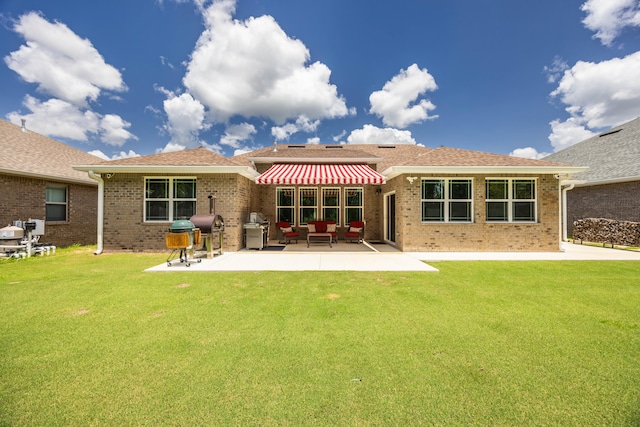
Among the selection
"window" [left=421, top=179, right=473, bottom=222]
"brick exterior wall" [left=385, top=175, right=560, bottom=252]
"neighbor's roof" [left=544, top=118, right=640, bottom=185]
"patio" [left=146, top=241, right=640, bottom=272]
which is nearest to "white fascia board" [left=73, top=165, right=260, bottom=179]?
"patio" [left=146, top=241, right=640, bottom=272]

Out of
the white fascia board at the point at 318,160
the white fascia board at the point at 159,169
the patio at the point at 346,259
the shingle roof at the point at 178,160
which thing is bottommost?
the patio at the point at 346,259

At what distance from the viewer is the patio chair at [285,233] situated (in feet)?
50.4

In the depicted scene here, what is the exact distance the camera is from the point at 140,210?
501 inches

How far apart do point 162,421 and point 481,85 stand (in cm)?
2797

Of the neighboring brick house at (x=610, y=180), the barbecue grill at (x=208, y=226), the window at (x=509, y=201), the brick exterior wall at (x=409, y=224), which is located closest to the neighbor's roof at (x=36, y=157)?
the brick exterior wall at (x=409, y=224)

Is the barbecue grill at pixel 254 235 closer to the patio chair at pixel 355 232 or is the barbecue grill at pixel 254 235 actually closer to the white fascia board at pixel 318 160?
the white fascia board at pixel 318 160

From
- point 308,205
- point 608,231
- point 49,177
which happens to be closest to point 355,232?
point 308,205

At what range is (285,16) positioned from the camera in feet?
50.3

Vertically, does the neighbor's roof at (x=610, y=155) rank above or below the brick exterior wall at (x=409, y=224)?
above

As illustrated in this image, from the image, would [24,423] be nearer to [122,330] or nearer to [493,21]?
[122,330]

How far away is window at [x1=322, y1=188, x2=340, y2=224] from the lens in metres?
17.3

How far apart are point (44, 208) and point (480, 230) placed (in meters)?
23.0

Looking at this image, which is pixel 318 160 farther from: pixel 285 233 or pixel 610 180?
pixel 610 180

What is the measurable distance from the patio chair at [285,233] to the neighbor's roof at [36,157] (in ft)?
38.8
